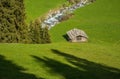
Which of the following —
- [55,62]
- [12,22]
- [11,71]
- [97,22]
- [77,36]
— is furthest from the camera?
[97,22]

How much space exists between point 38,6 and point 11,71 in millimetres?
93705

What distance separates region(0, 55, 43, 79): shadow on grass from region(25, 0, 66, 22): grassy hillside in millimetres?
79465

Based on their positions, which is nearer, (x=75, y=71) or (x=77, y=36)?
(x=75, y=71)

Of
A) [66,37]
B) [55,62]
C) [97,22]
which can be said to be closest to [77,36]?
[66,37]

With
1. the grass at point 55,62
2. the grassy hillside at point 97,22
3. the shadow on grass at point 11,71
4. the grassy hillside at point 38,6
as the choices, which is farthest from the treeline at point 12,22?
the grassy hillside at point 38,6

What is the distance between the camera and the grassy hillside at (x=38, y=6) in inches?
4221

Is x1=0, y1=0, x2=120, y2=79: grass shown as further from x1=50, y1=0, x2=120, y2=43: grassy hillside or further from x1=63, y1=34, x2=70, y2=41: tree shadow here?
Result: x1=50, y1=0, x2=120, y2=43: grassy hillside

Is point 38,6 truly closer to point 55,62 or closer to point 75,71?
point 55,62

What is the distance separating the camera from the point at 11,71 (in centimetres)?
2205

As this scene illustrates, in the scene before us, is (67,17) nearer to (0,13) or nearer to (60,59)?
(0,13)

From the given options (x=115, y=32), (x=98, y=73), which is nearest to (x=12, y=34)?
(x=98, y=73)

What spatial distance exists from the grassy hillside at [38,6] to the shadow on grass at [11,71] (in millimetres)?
79465

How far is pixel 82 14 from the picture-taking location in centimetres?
11194

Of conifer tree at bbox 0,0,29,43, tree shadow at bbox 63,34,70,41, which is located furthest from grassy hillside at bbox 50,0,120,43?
conifer tree at bbox 0,0,29,43
